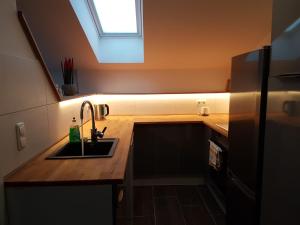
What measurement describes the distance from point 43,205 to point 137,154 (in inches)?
78.7

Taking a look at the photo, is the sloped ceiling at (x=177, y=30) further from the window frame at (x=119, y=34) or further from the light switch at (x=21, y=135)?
the light switch at (x=21, y=135)

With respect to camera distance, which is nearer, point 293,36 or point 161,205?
point 293,36

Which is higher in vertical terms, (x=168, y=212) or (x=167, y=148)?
(x=167, y=148)

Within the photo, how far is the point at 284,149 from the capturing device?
129 cm

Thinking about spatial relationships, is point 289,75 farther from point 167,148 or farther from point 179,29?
point 167,148

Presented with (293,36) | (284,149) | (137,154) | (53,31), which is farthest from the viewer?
(137,154)

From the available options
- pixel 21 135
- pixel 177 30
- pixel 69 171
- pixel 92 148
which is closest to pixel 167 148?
pixel 92 148

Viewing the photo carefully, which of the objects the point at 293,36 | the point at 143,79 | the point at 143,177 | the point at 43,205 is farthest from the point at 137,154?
the point at 293,36

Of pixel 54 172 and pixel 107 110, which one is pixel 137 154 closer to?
pixel 107 110

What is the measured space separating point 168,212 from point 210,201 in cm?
58

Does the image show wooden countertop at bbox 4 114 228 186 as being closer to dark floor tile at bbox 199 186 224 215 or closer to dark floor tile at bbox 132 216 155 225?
dark floor tile at bbox 132 216 155 225

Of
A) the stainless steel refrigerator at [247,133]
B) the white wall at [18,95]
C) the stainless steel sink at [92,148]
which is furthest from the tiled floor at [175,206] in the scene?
the white wall at [18,95]

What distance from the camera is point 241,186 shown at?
1854mm

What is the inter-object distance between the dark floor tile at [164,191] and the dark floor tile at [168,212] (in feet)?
0.33
